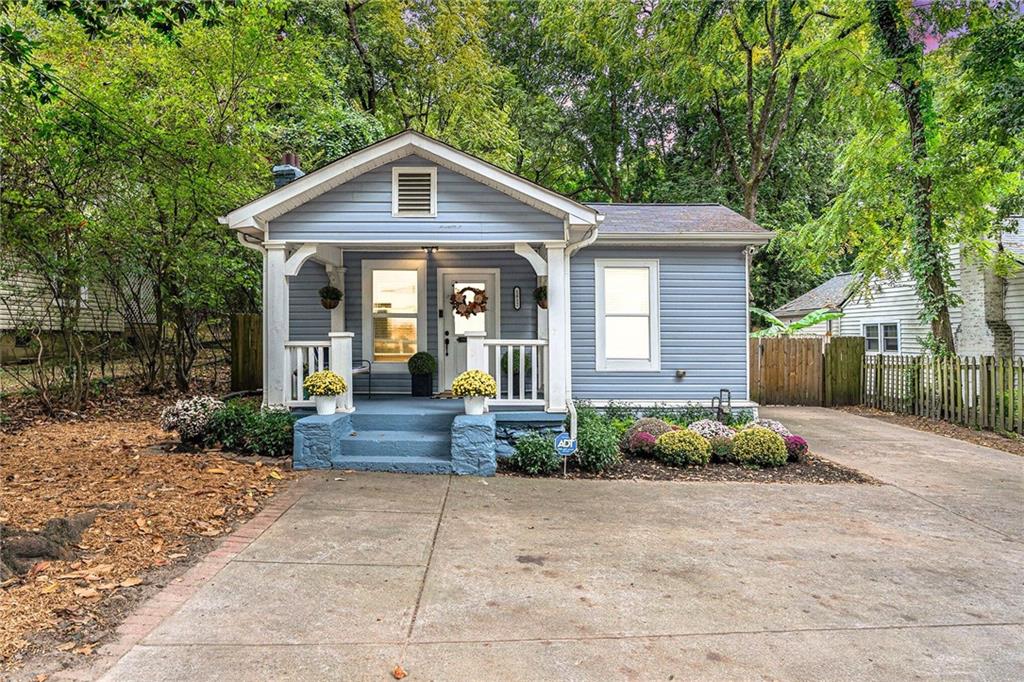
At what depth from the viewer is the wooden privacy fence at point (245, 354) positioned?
37.5 ft

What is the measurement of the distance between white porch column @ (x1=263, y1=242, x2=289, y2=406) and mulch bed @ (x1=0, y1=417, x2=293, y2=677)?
105cm

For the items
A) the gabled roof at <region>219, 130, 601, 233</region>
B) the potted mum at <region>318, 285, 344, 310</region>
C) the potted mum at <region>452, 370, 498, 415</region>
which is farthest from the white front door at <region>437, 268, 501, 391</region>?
the potted mum at <region>452, 370, 498, 415</region>

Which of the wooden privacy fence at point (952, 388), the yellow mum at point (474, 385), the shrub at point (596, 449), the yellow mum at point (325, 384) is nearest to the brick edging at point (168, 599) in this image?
the yellow mum at point (325, 384)

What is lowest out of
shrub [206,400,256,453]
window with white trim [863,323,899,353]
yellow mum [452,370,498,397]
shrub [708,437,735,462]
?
shrub [708,437,735,462]

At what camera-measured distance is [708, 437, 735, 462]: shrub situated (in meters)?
7.11

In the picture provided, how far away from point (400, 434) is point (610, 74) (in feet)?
61.7

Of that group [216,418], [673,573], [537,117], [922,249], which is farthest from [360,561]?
[537,117]

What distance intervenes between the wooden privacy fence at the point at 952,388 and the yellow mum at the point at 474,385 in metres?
8.70

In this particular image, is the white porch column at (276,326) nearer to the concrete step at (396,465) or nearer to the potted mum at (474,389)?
the concrete step at (396,465)

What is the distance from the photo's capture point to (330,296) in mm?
8203

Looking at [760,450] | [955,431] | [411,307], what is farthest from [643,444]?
[955,431]

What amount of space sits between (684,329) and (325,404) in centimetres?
566

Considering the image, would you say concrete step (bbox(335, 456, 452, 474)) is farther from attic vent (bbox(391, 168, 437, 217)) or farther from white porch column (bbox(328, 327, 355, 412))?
attic vent (bbox(391, 168, 437, 217))

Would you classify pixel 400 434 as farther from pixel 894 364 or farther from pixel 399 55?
pixel 399 55
